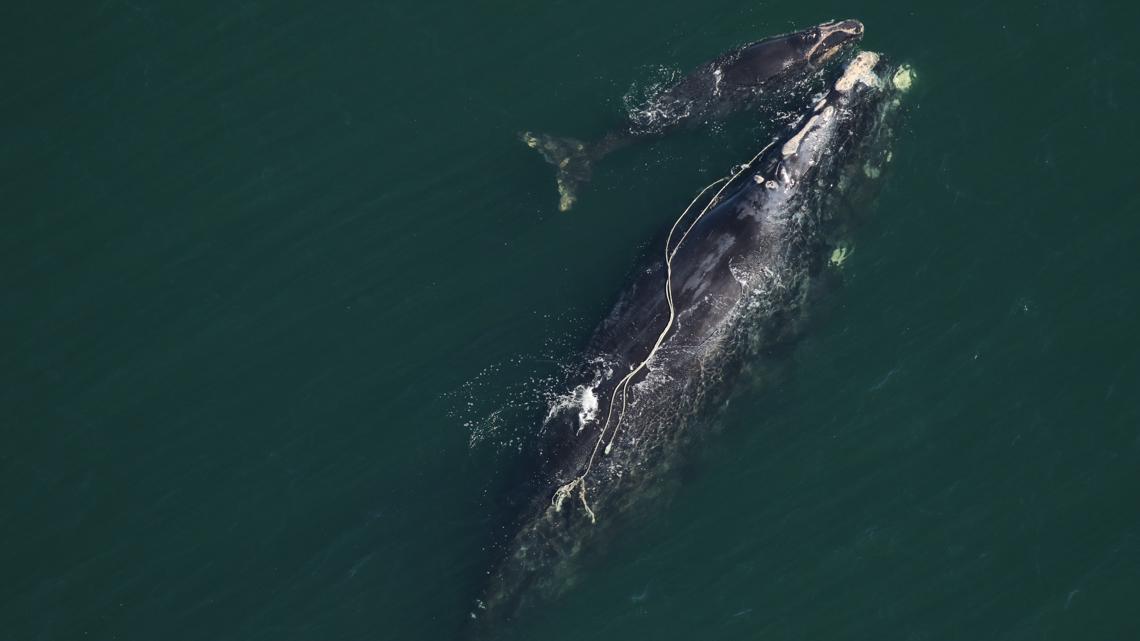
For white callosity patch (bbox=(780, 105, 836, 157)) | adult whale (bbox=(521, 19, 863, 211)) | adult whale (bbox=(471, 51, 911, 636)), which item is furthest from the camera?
adult whale (bbox=(521, 19, 863, 211))

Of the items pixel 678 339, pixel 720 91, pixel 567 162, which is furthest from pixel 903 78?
pixel 678 339

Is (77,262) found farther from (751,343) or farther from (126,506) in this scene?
(751,343)

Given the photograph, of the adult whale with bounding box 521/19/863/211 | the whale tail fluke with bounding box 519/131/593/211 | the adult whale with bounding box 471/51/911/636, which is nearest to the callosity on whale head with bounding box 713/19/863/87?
the adult whale with bounding box 521/19/863/211

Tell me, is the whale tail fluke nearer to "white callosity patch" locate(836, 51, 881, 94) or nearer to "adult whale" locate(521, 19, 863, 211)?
"adult whale" locate(521, 19, 863, 211)

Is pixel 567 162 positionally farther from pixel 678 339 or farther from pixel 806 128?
pixel 806 128

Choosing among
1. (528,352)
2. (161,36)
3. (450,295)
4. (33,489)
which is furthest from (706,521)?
(161,36)

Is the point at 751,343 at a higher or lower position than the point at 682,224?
lower
